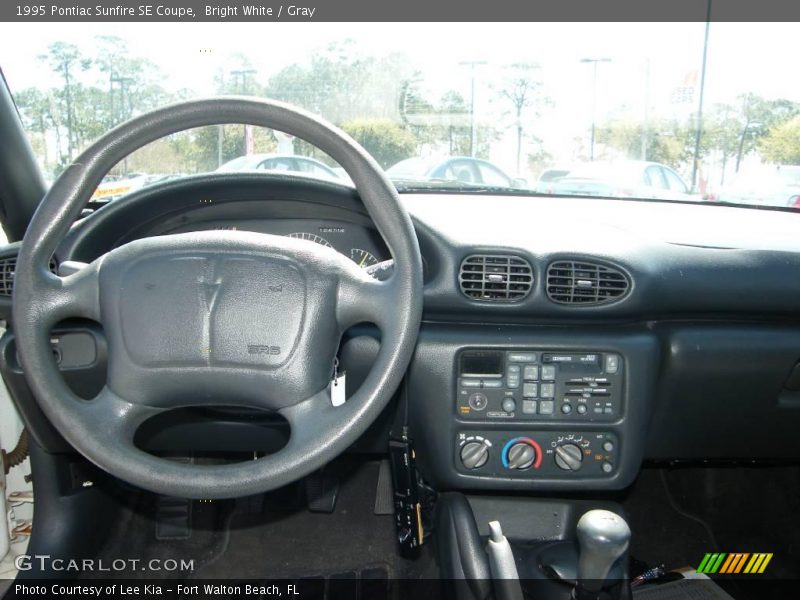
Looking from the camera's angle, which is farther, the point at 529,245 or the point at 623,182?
the point at 623,182

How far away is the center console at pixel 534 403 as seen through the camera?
185 cm

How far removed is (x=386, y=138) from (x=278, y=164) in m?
0.31

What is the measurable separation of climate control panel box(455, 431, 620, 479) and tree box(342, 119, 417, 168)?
781 millimetres

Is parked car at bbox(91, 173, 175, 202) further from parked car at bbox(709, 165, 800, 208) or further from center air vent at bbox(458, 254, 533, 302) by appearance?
parked car at bbox(709, 165, 800, 208)

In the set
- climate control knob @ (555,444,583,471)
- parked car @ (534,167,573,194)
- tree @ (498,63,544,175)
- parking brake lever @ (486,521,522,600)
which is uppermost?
tree @ (498,63,544,175)

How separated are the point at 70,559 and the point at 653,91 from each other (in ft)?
8.03

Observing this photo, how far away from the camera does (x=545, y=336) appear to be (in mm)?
1847

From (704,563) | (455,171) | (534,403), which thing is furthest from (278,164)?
(704,563)

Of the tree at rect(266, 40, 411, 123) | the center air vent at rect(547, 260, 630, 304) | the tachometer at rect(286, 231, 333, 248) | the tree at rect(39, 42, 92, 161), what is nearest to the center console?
the center air vent at rect(547, 260, 630, 304)

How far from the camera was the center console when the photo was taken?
1847 millimetres

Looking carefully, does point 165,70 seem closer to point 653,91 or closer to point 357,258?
point 357,258

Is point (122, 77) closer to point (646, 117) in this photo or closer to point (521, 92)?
point (521, 92)

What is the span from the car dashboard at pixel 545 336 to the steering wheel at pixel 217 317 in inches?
19.8

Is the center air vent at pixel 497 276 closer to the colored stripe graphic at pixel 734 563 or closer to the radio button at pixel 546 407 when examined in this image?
the radio button at pixel 546 407
